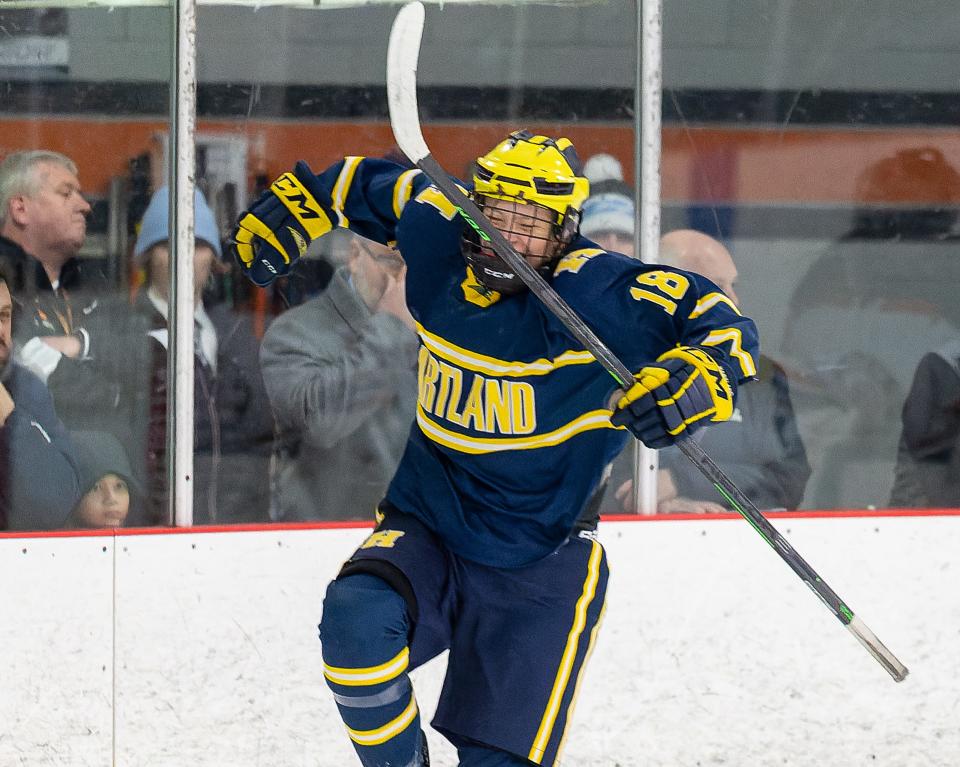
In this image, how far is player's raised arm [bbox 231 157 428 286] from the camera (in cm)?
255

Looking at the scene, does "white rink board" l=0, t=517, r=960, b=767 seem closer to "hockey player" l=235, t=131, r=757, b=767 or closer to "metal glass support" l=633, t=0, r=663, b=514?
"metal glass support" l=633, t=0, r=663, b=514

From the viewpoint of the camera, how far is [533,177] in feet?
7.52

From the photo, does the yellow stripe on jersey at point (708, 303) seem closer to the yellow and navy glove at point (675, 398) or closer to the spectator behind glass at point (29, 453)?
the yellow and navy glove at point (675, 398)

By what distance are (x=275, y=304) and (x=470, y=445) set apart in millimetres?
797

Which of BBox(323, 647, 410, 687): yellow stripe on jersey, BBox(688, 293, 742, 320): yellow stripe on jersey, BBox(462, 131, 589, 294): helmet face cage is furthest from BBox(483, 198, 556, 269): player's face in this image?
BBox(323, 647, 410, 687): yellow stripe on jersey

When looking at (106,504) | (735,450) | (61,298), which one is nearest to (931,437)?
(735,450)

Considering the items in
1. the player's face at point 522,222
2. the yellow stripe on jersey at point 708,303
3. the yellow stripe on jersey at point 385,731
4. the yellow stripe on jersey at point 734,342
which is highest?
the player's face at point 522,222

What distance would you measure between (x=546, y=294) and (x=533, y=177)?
0.70ft

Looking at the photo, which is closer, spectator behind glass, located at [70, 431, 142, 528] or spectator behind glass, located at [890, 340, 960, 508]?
spectator behind glass, located at [70, 431, 142, 528]

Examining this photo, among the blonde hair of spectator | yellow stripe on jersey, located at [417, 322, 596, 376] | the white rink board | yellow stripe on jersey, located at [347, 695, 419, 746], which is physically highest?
the blonde hair of spectator

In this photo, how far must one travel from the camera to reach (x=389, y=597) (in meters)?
2.24

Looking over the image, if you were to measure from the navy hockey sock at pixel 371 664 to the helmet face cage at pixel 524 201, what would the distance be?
0.51 m

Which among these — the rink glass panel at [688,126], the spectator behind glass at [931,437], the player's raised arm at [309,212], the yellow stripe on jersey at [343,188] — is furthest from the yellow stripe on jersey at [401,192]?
the spectator behind glass at [931,437]

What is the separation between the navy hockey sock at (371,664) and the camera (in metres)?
2.21
